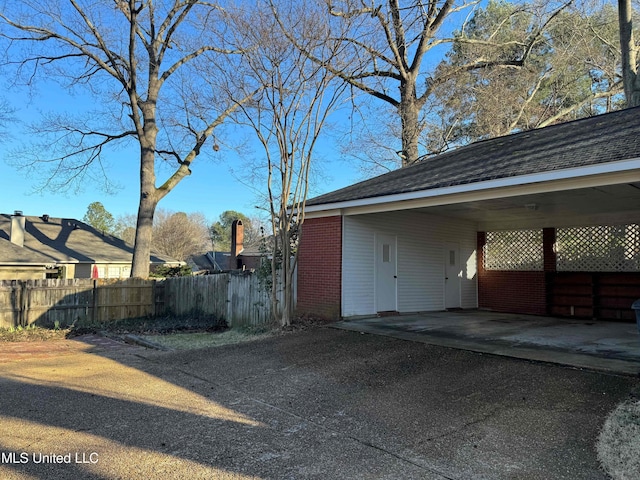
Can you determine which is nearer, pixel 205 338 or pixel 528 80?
pixel 205 338

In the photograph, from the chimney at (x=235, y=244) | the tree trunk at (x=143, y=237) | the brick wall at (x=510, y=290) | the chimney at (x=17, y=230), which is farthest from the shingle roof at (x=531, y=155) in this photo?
the chimney at (x=235, y=244)

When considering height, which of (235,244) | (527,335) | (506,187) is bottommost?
(527,335)

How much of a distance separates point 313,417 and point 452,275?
986 cm

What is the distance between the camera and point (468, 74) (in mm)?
21453

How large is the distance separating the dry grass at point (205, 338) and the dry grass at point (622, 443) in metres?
6.61

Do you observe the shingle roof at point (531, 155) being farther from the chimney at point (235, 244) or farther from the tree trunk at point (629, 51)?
the chimney at point (235, 244)

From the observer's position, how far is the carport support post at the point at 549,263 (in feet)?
41.6

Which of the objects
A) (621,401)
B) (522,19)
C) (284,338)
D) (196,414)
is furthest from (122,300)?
(522,19)

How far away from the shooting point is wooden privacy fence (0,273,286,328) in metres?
11.9

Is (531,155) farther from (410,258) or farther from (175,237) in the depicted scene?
(175,237)

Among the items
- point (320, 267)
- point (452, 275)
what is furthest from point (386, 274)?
point (452, 275)

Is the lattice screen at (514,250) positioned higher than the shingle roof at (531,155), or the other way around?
the shingle roof at (531,155)

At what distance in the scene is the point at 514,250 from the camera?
13711mm

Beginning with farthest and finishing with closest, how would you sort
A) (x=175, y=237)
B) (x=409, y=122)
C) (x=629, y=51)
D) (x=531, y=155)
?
(x=175, y=237), (x=409, y=122), (x=629, y=51), (x=531, y=155)
